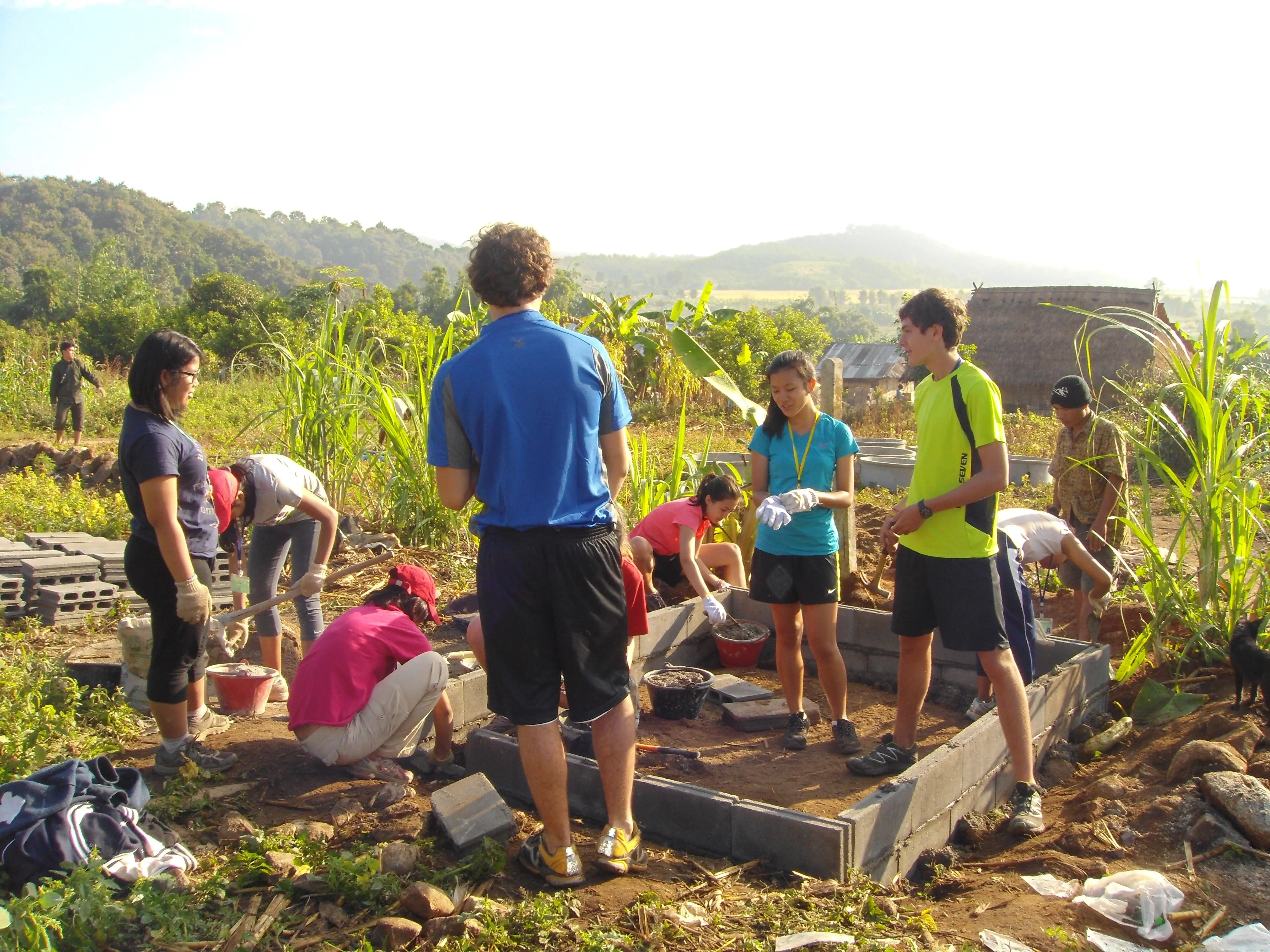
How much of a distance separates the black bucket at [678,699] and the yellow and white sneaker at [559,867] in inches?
63.7

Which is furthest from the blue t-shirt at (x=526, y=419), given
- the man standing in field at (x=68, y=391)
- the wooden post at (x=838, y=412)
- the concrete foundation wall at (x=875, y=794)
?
the man standing in field at (x=68, y=391)

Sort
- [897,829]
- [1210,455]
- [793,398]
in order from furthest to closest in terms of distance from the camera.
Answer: [1210,455] < [793,398] < [897,829]

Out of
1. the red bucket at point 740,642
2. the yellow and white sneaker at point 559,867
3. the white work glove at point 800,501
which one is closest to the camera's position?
the yellow and white sneaker at point 559,867

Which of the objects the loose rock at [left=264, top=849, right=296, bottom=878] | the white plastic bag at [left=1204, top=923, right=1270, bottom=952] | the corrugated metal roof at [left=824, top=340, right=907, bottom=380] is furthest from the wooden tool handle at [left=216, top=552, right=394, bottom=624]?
the corrugated metal roof at [left=824, top=340, right=907, bottom=380]

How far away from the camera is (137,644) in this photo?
13.5 ft

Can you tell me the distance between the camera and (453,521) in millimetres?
6844

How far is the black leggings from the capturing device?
342 cm

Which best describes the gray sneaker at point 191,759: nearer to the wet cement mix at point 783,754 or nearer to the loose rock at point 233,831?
the loose rock at point 233,831

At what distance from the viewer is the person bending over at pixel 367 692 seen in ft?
11.3

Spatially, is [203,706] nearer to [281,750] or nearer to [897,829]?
[281,750]

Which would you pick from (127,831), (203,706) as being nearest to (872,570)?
(203,706)

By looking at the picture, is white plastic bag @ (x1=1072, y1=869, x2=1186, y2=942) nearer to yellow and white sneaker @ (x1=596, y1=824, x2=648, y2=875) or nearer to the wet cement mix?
the wet cement mix

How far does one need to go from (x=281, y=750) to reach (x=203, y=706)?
1.22 ft

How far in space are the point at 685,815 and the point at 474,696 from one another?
53.5 inches
